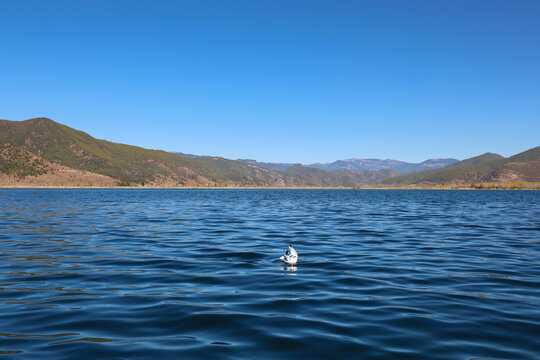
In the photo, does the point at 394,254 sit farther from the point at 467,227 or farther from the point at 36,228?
the point at 36,228

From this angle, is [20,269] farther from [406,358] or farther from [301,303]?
[406,358]

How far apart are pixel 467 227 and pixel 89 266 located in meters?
28.8

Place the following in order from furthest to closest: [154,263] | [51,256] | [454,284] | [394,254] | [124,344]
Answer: [394,254] < [51,256] < [154,263] < [454,284] < [124,344]

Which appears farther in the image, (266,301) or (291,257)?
(291,257)

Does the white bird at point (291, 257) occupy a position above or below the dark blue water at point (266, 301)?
above

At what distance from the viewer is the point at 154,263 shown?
1549cm

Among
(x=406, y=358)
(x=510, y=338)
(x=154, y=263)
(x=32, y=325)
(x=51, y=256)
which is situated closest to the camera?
(x=406, y=358)

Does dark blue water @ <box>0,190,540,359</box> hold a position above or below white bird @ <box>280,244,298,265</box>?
below

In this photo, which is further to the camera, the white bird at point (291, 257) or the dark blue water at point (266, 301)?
the white bird at point (291, 257)

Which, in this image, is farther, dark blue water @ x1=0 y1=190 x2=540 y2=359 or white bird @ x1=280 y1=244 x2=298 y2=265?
white bird @ x1=280 y1=244 x2=298 y2=265

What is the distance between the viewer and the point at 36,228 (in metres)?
26.8

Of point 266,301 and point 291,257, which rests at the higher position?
point 291,257

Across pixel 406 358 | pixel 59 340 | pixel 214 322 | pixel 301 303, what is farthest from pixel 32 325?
pixel 406 358

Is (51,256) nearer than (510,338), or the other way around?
(510,338)
